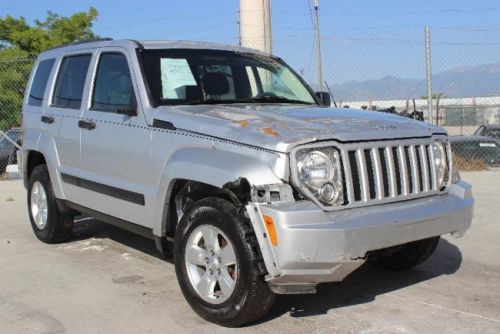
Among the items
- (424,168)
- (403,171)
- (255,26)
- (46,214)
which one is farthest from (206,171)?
(255,26)

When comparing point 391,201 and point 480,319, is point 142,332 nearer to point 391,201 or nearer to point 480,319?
point 391,201

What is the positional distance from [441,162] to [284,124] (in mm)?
1299

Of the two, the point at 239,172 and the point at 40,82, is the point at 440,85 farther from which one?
the point at 239,172

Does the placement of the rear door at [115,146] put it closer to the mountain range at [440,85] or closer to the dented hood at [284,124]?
the dented hood at [284,124]

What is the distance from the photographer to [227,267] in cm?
402

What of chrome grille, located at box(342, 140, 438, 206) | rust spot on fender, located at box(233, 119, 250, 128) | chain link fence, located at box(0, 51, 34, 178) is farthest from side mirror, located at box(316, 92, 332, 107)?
chain link fence, located at box(0, 51, 34, 178)

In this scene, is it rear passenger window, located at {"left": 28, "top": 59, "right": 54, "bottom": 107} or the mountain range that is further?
the mountain range

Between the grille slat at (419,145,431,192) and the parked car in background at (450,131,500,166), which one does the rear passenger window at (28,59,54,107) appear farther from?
the parked car in background at (450,131,500,166)

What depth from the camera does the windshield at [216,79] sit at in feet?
16.3

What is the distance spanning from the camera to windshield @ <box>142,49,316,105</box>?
4.96m

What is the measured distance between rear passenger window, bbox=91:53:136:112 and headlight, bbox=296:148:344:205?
5.67 ft

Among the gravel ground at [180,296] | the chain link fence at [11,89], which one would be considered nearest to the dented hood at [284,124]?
the gravel ground at [180,296]

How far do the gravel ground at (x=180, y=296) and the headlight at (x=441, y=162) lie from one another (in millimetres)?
869

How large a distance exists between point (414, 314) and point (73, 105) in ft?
11.7
